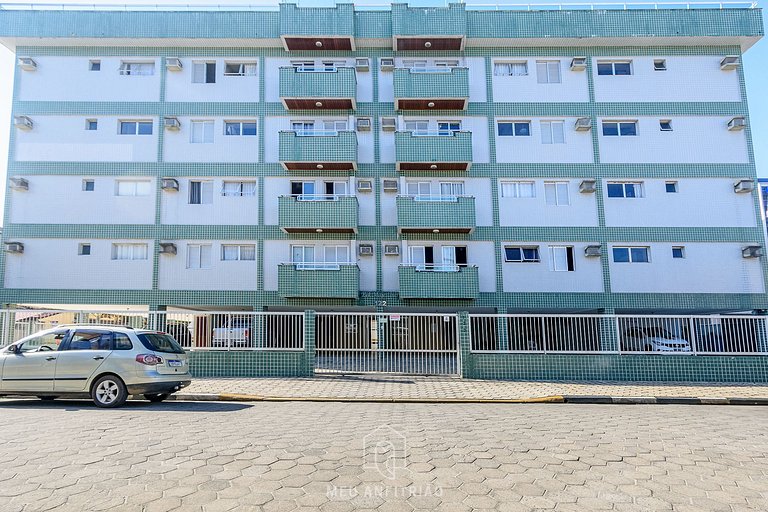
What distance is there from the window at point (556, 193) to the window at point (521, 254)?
7.85ft

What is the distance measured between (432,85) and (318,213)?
7974 mm

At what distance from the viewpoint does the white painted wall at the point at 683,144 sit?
2380cm

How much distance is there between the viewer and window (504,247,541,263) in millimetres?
23469

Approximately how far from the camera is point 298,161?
2338 cm

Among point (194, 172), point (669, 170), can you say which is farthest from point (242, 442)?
point (669, 170)

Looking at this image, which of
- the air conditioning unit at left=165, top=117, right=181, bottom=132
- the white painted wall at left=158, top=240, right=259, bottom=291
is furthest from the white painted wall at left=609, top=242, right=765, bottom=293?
the air conditioning unit at left=165, top=117, right=181, bottom=132

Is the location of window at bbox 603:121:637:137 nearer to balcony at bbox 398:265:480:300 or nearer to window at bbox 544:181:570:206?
window at bbox 544:181:570:206

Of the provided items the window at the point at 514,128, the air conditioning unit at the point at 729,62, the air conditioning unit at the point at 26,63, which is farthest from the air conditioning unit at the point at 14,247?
the air conditioning unit at the point at 729,62

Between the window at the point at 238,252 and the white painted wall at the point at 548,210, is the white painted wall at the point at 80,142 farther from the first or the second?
the white painted wall at the point at 548,210

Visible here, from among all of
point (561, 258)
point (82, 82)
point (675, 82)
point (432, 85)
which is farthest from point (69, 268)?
point (675, 82)

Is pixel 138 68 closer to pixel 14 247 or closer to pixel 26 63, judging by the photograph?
pixel 26 63

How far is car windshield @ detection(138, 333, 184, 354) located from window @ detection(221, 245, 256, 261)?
13.1 m

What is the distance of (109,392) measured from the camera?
31.3ft

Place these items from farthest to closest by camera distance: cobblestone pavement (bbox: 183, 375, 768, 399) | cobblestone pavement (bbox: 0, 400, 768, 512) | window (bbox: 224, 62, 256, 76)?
window (bbox: 224, 62, 256, 76), cobblestone pavement (bbox: 183, 375, 768, 399), cobblestone pavement (bbox: 0, 400, 768, 512)
